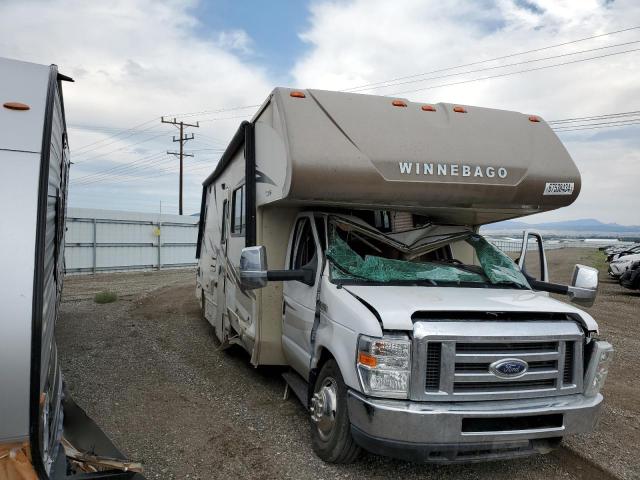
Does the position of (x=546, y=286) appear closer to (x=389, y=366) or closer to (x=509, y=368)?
(x=509, y=368)

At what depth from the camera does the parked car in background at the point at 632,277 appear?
14234mm

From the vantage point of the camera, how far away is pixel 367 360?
355 cm

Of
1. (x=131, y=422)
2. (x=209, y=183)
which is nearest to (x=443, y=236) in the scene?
(x=131, y=422)

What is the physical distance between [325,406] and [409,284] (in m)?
1.21

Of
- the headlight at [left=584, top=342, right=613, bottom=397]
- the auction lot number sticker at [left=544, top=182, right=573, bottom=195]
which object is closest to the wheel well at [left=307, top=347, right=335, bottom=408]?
the headlight at [left=584, top=342, right=613, bottom=397]

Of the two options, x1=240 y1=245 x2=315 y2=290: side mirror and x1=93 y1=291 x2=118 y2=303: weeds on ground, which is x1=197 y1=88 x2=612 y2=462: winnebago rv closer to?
x1=240 y1=245 x2=315 y2=290: side mirror

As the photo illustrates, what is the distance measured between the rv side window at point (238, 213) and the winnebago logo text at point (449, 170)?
7.98 feet

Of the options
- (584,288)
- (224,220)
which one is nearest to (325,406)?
(584,288)

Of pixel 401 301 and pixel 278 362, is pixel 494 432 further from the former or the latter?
pixel 278 362

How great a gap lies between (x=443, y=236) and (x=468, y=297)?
4.15ft

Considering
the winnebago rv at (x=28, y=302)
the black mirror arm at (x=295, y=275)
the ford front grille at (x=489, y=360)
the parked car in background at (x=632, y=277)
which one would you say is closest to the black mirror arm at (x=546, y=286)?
the ford front grille at (x=489, y=360)

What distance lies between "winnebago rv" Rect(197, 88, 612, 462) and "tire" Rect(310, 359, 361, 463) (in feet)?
0.05

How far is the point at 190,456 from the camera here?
14.1 feet

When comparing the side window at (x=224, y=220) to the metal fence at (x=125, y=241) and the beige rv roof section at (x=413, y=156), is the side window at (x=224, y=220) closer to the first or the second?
the beige rv roof section at (x=413, y=156)
